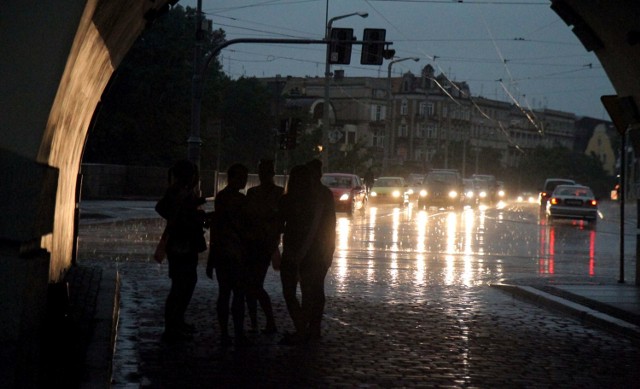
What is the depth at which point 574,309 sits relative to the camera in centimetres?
1410

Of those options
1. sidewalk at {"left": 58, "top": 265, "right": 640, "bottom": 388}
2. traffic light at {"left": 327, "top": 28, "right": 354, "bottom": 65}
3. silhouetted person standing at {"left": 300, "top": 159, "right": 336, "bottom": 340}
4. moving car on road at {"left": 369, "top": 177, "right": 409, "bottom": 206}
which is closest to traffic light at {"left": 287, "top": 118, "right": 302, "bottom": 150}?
traffic light at {"left": 327, "top": 28, "right": 354, "bottom": 65}

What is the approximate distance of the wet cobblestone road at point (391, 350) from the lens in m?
9.38

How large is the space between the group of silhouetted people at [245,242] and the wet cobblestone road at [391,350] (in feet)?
0.89

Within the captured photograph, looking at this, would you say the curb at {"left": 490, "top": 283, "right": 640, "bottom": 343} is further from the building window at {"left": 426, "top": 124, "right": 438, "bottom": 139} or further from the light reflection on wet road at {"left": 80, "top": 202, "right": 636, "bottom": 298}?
the building window at {"left": 426, "top": 124, "right": 438, "bottom": 139}

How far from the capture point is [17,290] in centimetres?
733

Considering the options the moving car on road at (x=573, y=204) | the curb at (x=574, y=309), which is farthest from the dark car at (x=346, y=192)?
the curb at (x=574, y=309)

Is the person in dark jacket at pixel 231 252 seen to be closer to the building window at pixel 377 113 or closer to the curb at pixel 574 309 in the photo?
the curb at pixel 574 309

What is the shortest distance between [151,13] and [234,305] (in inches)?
191

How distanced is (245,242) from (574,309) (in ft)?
15.0

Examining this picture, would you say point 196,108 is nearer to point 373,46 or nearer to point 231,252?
point 373,46

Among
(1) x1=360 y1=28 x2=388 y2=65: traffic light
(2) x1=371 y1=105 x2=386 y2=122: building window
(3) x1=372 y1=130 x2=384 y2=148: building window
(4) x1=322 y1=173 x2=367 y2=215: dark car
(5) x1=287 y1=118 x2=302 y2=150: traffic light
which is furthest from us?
(3) x1=372 y1=130 x2=384 y2=148: building window

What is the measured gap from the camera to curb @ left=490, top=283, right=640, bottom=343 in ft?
41.5

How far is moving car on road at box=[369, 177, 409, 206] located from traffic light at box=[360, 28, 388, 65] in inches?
1106

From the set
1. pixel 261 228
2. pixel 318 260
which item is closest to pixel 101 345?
pixel 261 228
